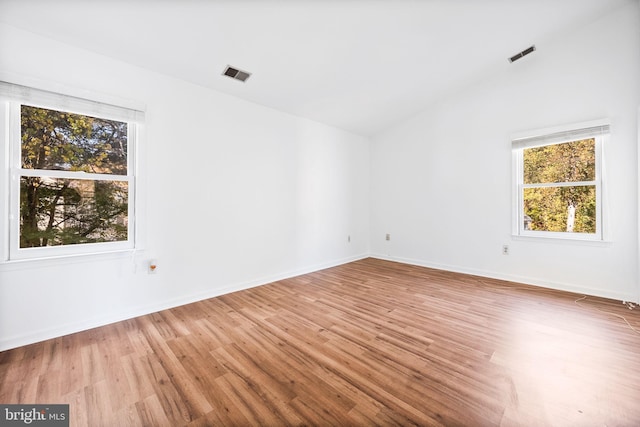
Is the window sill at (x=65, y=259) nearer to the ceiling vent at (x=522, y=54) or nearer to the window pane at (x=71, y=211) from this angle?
the window pane at (x=71, y=211)

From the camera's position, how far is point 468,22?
277 centimetres

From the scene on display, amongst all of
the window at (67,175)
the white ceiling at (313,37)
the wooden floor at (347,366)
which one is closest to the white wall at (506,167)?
the white ceiling at (313,37)

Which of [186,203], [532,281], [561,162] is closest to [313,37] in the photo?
[186,203]

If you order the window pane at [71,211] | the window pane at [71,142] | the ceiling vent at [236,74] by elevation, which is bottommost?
the window pane at [71,211]

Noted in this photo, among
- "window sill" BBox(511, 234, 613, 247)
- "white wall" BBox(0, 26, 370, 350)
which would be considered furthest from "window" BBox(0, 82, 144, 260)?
"window sill" BBox(511, 234, 613, 247)

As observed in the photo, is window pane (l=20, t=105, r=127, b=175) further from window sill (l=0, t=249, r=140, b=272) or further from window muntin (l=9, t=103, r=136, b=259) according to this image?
window sill (l=0, t=249, r=140, b=272)

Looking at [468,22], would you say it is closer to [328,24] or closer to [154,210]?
[328,24]

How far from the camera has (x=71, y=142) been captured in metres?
2.32

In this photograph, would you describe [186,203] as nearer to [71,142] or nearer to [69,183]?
[69,183]

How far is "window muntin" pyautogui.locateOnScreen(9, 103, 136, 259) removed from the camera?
211 cm

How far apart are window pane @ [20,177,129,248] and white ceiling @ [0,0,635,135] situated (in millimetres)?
1257

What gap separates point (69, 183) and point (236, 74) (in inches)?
77.8

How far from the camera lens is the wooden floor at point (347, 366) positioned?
1385mm

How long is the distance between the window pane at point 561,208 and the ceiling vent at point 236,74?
4155mm
